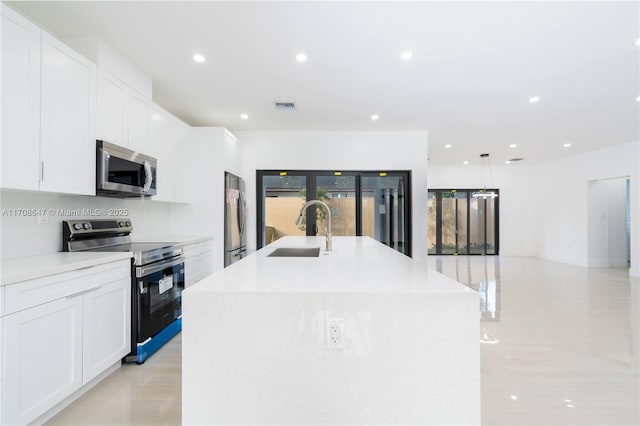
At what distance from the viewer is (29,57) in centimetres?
195

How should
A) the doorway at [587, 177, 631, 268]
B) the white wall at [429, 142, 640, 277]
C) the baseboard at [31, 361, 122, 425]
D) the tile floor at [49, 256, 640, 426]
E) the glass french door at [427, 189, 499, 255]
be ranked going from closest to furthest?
the baseboard at [31, 361, 122, 425]
the tile floor at [49, 256, 640, 426]
the white wall at [429, 142, 640, 277]
the doorway at [587, 177, 631, 268]
the glass french door at [427, 189, 499, 255]

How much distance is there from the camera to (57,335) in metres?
1.81

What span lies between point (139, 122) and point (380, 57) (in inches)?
94.9

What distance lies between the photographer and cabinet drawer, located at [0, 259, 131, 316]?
5.12 ft

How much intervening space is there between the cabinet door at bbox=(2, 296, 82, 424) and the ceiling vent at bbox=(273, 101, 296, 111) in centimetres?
306

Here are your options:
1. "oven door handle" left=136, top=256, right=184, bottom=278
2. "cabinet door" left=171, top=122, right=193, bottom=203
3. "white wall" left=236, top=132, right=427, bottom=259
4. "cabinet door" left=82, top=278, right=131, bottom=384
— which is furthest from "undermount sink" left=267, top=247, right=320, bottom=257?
"white wall" left=236, top=132, right=427, bottom=259

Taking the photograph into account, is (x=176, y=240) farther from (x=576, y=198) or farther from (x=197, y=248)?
(x=576, y=198)

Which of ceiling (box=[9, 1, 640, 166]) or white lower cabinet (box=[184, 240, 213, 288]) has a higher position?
ceiling (box=[9, 1, 640, 166])

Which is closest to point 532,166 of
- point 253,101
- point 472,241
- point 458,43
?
point 472,241

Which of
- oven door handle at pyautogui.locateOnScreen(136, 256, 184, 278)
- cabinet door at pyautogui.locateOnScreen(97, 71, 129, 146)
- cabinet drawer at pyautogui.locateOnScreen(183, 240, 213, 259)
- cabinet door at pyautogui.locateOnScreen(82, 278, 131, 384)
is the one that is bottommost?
cabinet door at pyautogui.locateOnScreen(82, 278, 131, 384)

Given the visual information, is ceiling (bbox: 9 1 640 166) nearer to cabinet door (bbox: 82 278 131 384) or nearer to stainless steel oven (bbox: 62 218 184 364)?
stainless steel oven (bbox: 62 218 184 364)

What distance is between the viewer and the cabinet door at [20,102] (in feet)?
5.95

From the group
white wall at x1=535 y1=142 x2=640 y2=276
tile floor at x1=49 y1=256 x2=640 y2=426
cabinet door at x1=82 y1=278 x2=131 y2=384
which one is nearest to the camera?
tile floor at x1=49 y1=256 x2=640 y2=426

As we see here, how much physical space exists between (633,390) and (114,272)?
149 inches
